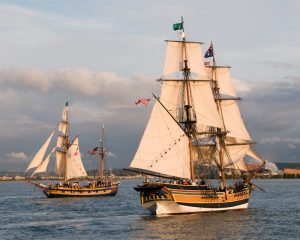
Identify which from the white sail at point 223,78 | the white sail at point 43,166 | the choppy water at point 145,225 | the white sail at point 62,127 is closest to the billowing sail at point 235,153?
the white sail at point 223,78

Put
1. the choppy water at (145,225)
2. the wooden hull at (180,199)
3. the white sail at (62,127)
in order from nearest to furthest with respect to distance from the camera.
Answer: the choppy water at (145,225)
the wooden hull at (180,199)
the white sail at (62,127)

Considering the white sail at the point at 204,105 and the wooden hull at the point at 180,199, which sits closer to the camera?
the wooden hull at the point at 180,199

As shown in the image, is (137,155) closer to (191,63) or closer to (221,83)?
(191,63)

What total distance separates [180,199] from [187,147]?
8.35 m

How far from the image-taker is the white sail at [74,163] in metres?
123

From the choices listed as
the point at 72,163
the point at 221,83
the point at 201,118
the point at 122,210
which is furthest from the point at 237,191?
the point at 72,163

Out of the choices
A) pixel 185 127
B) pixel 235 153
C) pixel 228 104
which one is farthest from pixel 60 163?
pixel 185 127

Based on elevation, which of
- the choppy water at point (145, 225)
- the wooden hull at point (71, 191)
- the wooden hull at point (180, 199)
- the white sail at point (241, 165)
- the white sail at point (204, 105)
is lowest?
the choppy water at point (145, 225)

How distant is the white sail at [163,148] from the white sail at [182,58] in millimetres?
7896

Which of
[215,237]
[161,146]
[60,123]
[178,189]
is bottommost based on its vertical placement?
[215,237]

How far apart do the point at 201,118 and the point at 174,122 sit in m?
6.22

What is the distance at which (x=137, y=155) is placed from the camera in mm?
72062

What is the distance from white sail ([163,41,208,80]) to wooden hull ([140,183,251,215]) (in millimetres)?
17119

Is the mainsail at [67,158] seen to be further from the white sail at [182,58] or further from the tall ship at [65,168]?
the white sail at [182,58]
